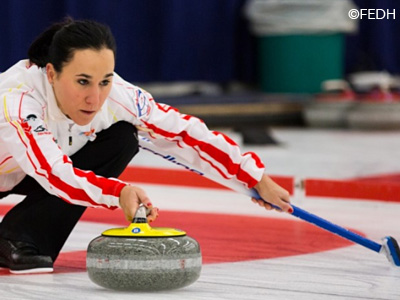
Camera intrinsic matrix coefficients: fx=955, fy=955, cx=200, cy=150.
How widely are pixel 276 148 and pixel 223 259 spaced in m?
3.44

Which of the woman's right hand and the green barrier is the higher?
the woman's right hand

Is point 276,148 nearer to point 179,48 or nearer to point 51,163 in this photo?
point 179,48

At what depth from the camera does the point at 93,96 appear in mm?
2152

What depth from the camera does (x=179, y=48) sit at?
7660 mm

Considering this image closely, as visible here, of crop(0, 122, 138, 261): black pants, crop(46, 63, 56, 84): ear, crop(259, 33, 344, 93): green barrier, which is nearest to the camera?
crop(46, 63, 56, 84): ear

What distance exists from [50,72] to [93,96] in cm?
14

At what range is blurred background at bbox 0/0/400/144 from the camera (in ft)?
23.6

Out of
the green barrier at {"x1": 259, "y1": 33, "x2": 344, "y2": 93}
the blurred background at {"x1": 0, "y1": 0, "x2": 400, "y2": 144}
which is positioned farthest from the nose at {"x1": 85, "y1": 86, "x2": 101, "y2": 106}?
the green barrier at {"x1": 259, "y1": 33, "x2": 344, "y2": 93}

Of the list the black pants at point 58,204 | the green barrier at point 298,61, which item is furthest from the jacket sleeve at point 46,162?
the green barrier at point 298,61

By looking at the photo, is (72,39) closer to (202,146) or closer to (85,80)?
(85,80)

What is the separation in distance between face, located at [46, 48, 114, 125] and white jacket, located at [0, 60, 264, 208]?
65mm

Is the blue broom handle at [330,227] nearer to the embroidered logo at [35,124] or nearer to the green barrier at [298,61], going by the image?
the embroidered logo at [35,124]

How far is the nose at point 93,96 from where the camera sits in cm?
214

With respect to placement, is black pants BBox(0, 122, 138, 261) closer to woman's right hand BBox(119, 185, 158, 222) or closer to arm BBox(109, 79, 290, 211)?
arm BBox(109, 79, 290, 211)
